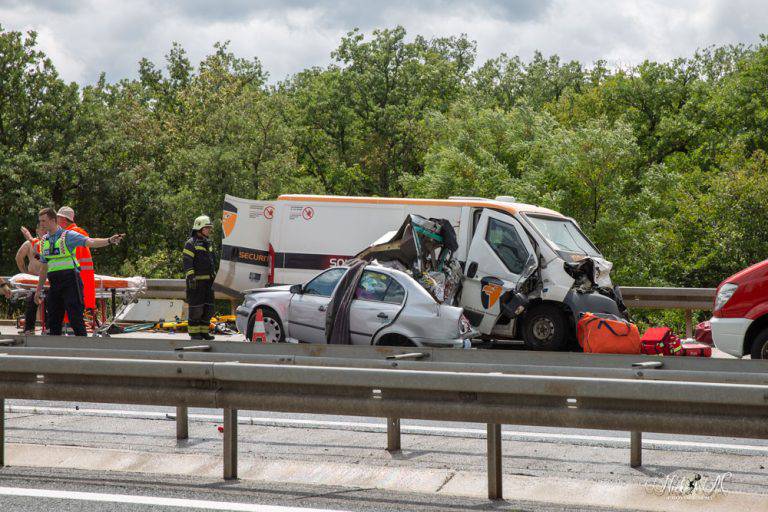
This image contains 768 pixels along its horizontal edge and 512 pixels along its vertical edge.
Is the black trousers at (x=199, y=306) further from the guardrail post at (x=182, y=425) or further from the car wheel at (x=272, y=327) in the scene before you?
the guardrail post at (x=182, y=425)

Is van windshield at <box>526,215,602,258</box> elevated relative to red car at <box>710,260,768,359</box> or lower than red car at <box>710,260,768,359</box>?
elevated

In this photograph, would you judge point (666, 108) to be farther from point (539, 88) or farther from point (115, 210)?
point (115, 210)

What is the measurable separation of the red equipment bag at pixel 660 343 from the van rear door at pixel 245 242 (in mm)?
6054

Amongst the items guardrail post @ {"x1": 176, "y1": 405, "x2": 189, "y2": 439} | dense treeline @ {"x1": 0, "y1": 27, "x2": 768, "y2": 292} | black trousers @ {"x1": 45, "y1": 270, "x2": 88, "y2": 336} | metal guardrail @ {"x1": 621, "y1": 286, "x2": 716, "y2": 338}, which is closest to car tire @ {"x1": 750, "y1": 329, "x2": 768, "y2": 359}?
metal guardrail @ {"x1": 621, "y1": 286, "x2": 716, "y2": 338}

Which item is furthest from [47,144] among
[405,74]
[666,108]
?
[666,108]

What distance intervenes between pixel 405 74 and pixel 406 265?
40650 mm

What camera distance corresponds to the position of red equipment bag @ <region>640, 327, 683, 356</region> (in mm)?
13156

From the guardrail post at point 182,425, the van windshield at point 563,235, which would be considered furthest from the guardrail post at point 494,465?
the van windshield at point 563,235

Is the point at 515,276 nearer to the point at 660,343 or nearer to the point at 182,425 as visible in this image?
the point at 660,343

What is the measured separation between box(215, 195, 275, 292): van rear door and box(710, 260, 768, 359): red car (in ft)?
23.8

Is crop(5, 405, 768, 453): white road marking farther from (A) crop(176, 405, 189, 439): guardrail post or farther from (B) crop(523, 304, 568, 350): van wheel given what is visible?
(B) crop(523, 304, 568, 350): van wheel

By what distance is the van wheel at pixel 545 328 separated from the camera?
14.4 meters

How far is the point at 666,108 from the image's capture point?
48.8 metres

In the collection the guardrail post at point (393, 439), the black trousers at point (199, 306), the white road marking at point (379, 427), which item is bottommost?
the white road marking at point (379, 427)
